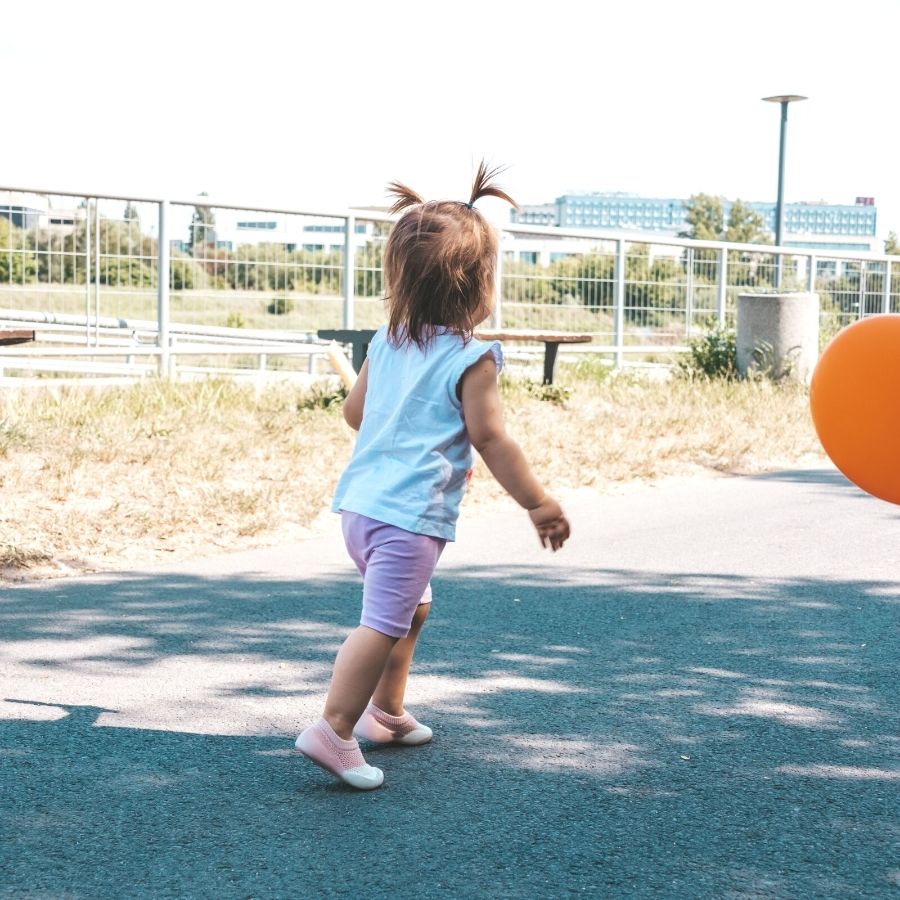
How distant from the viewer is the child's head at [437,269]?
3.23 meters

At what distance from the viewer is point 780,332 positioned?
13523mm

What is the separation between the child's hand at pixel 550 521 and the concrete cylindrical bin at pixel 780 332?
34.8 ft

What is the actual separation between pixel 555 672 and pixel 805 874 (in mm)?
1543

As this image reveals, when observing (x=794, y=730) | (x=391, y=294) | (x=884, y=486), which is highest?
(x=391, y=294)

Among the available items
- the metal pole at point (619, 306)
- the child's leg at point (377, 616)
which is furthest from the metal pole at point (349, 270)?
the child's leg at point (377, 616)

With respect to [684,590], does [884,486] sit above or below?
above

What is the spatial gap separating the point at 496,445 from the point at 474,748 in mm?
845

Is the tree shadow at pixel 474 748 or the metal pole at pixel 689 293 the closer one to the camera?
the tree shadow at pixel 474 748

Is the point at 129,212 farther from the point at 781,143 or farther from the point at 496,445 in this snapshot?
the point at 781,143

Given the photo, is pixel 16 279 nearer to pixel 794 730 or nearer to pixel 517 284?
pixel 517 284

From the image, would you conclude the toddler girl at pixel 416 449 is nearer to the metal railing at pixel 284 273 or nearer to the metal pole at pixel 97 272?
the metal railing at pixel 284 273

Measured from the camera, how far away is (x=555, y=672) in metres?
4.17

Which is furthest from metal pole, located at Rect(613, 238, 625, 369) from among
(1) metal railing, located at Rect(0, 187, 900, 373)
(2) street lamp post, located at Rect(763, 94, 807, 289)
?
(2) street lamp post, located at Rect(763, 94, 807, 289)

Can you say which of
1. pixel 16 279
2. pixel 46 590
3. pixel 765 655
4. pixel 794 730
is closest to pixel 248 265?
pixel 16 279
